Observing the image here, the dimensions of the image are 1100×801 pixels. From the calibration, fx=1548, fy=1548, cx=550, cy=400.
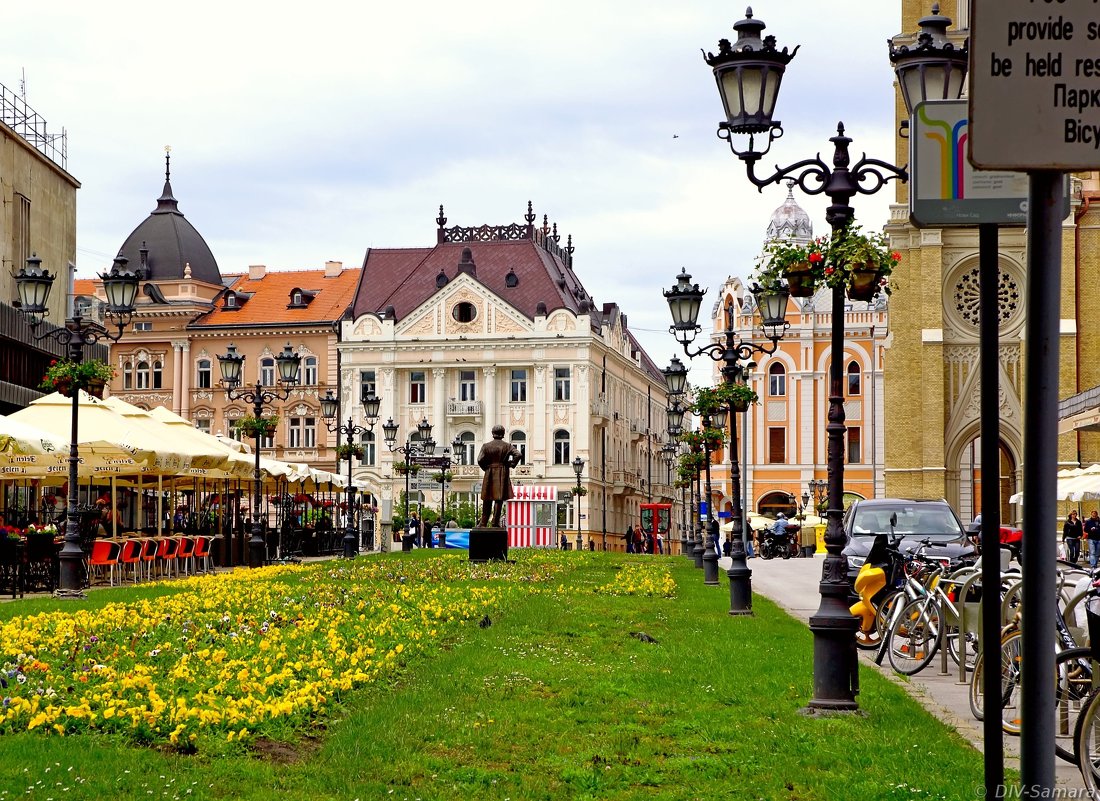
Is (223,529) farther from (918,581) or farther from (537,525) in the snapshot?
(537,525)

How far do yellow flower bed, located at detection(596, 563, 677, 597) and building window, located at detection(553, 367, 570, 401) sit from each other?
57.1m

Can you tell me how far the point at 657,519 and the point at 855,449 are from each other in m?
13.2

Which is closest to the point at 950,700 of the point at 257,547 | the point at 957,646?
the point at 957,646

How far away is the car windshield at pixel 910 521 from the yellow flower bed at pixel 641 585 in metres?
3.50

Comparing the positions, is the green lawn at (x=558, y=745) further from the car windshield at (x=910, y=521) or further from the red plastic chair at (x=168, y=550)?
the red plastic chair at (x=168, y=550)

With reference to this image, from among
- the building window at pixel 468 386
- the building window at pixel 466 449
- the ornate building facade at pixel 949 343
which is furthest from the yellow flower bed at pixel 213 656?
the building window at pixel 468 386

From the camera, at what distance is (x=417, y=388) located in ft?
297

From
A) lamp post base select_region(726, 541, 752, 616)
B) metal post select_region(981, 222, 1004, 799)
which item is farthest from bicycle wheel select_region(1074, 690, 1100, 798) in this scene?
lamp post base select_region(726, 541, 752, 616)

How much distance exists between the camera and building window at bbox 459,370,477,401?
89.5 m

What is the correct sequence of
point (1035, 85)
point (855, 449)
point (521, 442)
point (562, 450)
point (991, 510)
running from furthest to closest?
1. point (855, 449)
2. point (521, 442)
3. point (562, 450)
4. point (991, 510)
5. point (1035, 85)

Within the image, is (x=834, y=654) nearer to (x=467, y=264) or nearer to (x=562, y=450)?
(x=562, y=450)

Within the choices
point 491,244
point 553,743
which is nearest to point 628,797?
point 553,743

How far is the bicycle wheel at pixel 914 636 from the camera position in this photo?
13.7 meters

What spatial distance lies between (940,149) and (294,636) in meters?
9.40
